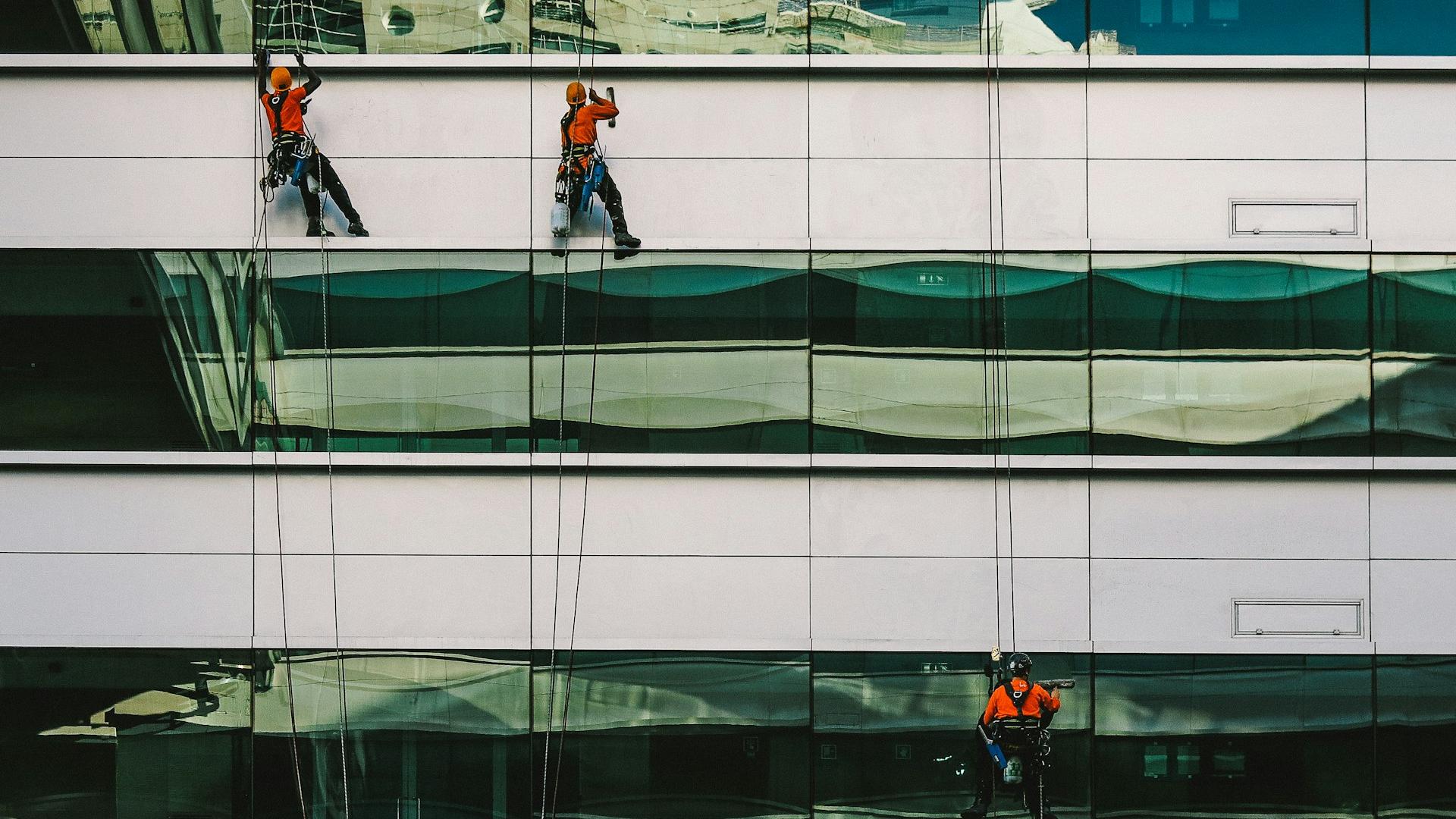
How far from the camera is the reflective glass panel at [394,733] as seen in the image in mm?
9555

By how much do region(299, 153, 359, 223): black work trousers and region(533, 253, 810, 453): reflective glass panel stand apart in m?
1.83

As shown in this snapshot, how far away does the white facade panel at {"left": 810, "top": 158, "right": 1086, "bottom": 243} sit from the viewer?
9594 millimetres

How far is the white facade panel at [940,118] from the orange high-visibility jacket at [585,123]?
1963 mm

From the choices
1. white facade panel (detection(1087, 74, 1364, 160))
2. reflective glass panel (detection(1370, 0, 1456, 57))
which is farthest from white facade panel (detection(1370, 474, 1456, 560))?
reflective glass panel (detection(1370, 0, 1456, 57))

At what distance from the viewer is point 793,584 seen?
31.4 ft

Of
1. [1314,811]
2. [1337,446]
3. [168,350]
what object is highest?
[168,350]

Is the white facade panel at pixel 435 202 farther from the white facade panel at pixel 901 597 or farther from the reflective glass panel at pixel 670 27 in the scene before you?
the white facade panel at pixel 901 597

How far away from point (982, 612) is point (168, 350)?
319 inches

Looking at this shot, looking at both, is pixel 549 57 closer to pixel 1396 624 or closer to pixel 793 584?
pixel 793 584

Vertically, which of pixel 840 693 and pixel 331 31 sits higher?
pixel 331 31

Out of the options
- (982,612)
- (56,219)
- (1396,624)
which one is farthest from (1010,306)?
(56,219)

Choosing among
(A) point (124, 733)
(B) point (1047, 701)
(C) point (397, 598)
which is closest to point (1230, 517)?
(B) point (1047, 701)

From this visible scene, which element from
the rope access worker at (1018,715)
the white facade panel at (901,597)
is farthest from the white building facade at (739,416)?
the rope access worker at (1018,715)

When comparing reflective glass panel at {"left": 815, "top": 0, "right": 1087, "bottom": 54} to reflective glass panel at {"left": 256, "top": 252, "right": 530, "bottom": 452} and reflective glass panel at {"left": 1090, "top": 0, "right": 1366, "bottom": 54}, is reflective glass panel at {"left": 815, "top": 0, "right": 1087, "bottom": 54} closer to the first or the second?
reflective glass panel at {"left": 1090, "top": 0, "right": 1366, "bottom": 54}
